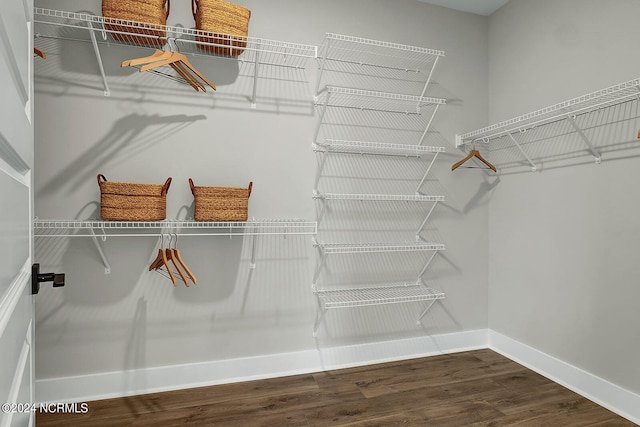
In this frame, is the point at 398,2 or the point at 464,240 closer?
the point at 398,2

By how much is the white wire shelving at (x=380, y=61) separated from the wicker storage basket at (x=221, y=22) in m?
0.54

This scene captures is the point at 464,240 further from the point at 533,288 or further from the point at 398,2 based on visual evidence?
the point at 398,2

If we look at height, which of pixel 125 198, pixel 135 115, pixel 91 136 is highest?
pixel 135 115

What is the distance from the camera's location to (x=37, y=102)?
6.10 ft

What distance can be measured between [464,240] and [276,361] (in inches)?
63.2

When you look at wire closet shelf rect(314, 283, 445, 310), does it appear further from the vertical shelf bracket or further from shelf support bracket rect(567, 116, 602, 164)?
shelf support bracket rect(567, 116, 602, 164)

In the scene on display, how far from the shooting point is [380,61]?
247 centimetres

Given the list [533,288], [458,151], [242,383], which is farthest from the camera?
[458,151]

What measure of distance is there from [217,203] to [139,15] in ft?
3.30

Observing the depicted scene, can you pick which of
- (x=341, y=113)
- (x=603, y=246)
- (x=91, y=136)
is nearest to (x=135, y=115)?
(x=91, y=136)

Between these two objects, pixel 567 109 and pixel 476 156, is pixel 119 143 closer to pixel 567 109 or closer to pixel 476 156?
pixel 476 156

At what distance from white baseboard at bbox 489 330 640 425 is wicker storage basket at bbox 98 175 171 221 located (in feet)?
8.05

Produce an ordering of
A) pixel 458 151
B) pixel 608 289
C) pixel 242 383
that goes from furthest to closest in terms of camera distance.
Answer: pixel 458 151 → pixel 242 383 → pixel 608 289

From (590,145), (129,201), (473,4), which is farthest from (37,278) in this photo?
(473,4)
